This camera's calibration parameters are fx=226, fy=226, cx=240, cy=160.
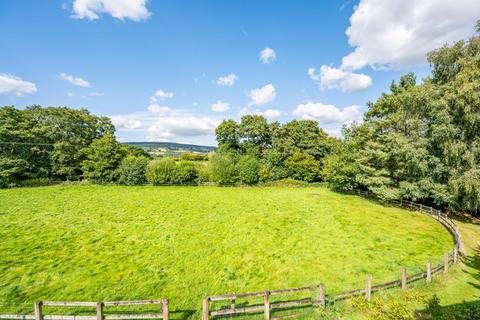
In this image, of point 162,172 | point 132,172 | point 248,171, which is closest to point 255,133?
point 248,171

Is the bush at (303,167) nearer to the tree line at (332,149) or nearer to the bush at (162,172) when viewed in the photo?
the tree line at (332,149)

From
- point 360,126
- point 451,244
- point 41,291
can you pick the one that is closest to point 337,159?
point 360,126

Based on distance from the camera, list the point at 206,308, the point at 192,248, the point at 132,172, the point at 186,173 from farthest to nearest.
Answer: the point at 186,173
the point at 132,172
the point at 192,248
the point at 206,308

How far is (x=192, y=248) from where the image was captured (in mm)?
12555

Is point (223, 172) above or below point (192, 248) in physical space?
above

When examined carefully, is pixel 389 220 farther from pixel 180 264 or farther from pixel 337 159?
pixel 180 264

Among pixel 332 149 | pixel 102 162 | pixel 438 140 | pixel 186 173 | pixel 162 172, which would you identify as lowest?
pixel 186 173

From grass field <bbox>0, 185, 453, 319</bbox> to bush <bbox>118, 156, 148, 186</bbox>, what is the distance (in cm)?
1260

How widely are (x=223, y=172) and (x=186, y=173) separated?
5.89 metres

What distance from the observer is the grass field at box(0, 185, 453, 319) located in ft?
29.4

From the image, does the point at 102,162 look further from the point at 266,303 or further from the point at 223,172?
the point at 266,303

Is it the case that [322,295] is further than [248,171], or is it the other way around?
[248,171]

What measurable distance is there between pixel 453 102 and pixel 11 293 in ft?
91.7

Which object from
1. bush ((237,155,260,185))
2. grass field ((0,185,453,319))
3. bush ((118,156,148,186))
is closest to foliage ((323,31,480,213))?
grass field ((0,185,453,319))
